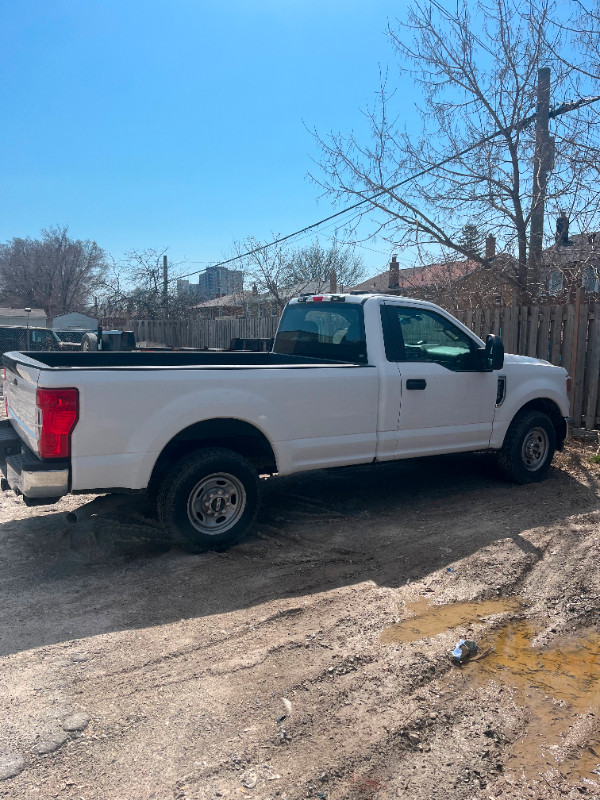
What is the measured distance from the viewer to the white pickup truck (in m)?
4.28

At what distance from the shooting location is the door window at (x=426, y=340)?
5840 millimetres

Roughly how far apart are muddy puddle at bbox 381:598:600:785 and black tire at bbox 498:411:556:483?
2.82 metres

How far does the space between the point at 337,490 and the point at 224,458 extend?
7.06 ft

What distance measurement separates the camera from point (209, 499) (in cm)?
479

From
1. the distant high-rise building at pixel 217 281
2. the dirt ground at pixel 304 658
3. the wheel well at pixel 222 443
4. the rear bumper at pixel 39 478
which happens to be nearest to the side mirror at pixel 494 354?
the dirt ground at pixel 304 658

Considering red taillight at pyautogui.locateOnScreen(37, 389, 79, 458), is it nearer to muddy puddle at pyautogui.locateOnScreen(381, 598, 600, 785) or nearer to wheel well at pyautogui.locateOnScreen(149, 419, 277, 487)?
wheel well at pyautogui.locateOnScreen(149, 419, 277, 487)

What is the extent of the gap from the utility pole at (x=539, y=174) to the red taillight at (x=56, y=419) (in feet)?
30.1

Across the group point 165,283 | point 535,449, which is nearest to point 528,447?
point 535,449

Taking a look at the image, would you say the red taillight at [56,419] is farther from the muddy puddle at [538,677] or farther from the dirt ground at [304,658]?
the muddy puddle at [538,677]

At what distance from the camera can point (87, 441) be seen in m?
4.26

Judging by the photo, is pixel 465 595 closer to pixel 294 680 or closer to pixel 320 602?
pixel 320 602

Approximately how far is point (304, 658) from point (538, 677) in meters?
1.23

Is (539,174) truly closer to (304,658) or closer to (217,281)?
(304,658)

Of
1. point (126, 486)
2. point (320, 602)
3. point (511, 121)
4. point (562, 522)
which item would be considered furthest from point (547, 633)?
point (511, 121)
